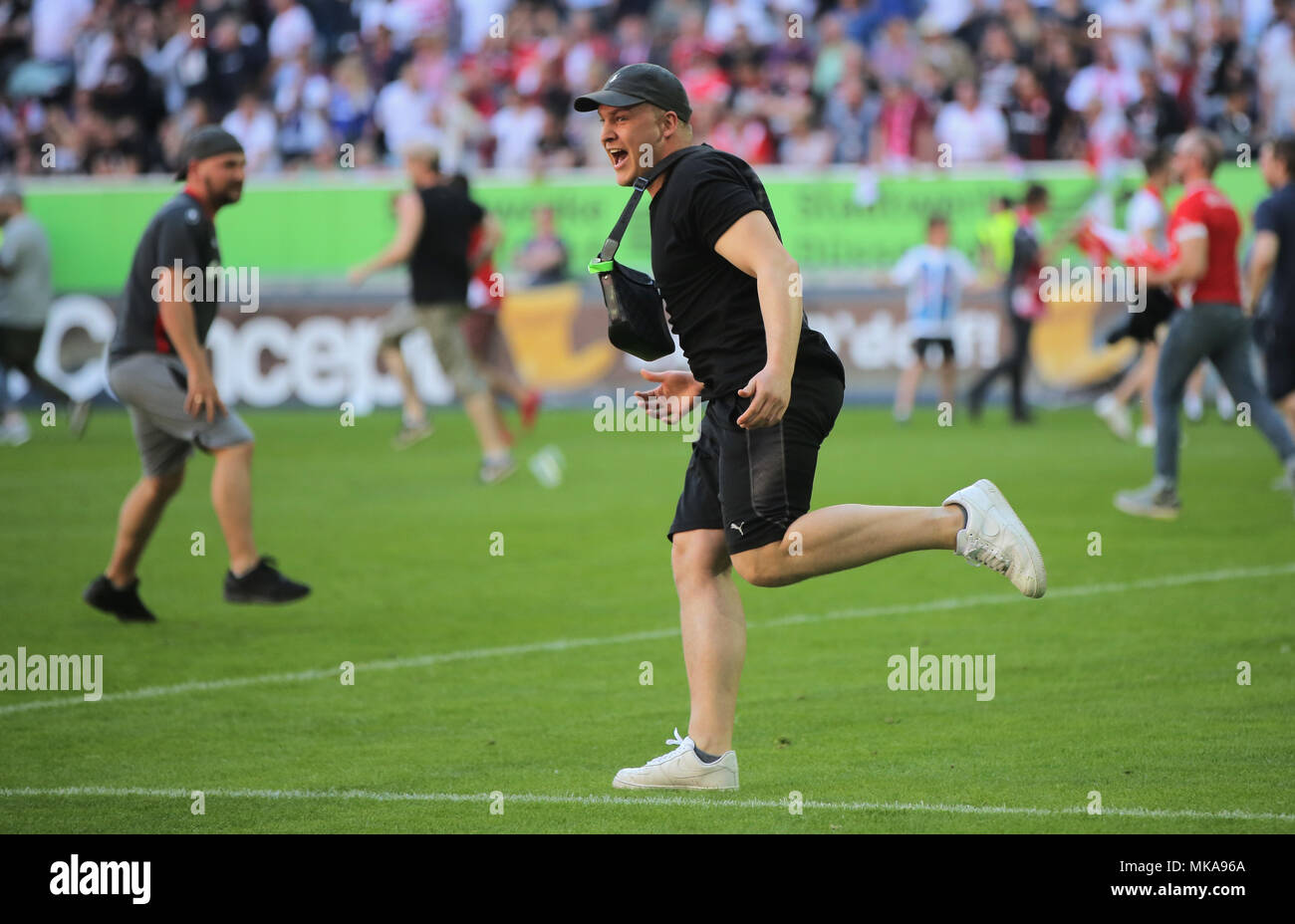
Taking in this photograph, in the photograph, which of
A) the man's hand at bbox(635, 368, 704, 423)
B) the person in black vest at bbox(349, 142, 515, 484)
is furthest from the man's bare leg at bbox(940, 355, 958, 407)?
the man's hand at bbox(635, 368, 704, 423)

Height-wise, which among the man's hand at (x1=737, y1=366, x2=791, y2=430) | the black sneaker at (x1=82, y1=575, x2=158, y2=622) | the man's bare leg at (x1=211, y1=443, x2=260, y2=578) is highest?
the man's hand at (x1=737, y1=366, x2=791, y2=430)

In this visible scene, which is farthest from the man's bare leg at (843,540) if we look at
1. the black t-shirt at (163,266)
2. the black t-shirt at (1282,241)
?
the black t-shirt at (1282,241)

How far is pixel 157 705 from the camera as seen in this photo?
24.2 feet

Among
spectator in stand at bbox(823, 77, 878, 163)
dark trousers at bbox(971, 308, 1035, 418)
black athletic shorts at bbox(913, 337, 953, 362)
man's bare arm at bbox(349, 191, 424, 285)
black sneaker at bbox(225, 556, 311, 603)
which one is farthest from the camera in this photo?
spectator in stand at bbox(823, 77, 878, 163)

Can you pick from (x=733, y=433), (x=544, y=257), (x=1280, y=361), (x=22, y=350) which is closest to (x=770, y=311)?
(x=733, y=433)

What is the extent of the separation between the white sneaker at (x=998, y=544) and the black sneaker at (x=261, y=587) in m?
4.26

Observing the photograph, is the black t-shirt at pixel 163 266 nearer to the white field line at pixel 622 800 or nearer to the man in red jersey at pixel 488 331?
the white field line at pixel 622 800

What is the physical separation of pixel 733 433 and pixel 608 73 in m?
19.1

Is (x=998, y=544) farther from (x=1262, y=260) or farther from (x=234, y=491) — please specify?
(x=1262, y=260)

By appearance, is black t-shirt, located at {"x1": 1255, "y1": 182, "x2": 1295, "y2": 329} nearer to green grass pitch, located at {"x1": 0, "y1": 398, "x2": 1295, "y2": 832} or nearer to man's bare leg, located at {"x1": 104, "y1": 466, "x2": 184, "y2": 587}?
green grass pitch, located at {"x1": 0, "y1": 398, "x2": 1295, "y2": 832}

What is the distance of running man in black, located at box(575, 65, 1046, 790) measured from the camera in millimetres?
5418

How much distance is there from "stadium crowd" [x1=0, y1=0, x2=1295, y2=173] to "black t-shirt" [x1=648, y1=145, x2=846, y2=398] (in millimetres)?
16365

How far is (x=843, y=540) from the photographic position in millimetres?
5656

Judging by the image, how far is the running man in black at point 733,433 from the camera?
542 cm
